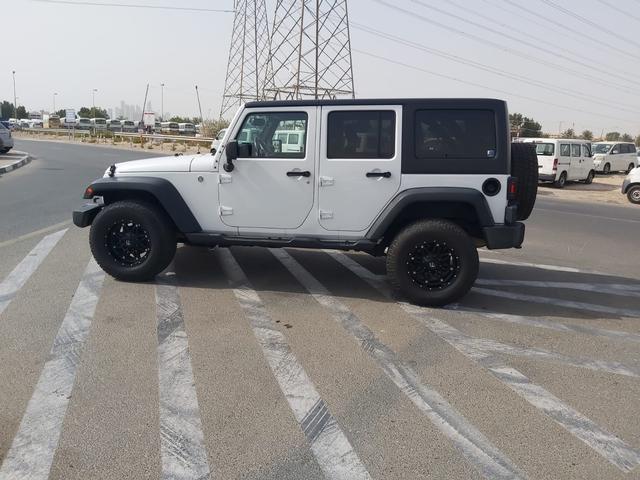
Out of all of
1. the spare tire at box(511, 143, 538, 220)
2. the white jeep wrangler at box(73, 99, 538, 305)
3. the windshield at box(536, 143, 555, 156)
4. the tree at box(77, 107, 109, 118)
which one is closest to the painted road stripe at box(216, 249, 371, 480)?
the white jeep wrangler at box(73, 99, 538, 305)

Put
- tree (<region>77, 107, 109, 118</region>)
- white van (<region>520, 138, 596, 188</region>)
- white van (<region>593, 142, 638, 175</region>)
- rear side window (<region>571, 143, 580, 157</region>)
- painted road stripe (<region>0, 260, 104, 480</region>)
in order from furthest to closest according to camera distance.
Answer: tree (<region>77, 107, 109, 118</region>)
white van (<region>593, 142, 638, 175</region>)
rear side window (<region>571, 143, 580, 157</region>)
white van (<region>520, 138, 596, 188</region>)
painted road stripe (<region>0, 260, 104, 480</region>)

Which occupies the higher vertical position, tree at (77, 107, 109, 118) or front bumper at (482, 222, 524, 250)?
tree at (77, 107, 109, 118)

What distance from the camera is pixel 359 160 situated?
5410 mm

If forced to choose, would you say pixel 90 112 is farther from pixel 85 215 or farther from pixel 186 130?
pixel 85 215

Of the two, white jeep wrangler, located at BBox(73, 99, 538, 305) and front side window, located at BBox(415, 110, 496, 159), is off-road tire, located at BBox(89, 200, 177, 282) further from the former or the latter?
front side window, located at BBox(415, 110, 496, 159)

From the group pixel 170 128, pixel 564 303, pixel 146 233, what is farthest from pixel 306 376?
pixel 170 128

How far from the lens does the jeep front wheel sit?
5309 mm

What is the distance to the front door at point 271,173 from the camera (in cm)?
551

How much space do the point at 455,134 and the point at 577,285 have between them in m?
2.64

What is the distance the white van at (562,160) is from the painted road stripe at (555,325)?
53.3ft


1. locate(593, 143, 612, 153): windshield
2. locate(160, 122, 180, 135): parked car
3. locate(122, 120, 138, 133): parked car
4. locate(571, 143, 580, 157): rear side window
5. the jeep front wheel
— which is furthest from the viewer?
locate(122, 120, 138, 133): parked car

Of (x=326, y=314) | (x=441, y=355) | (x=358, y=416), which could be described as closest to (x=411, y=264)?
(x=326, y=314)

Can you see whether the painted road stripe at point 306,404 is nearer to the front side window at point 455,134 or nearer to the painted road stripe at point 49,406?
the painted road stripe at point 49,406

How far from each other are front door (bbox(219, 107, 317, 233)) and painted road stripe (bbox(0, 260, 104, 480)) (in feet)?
5.73
